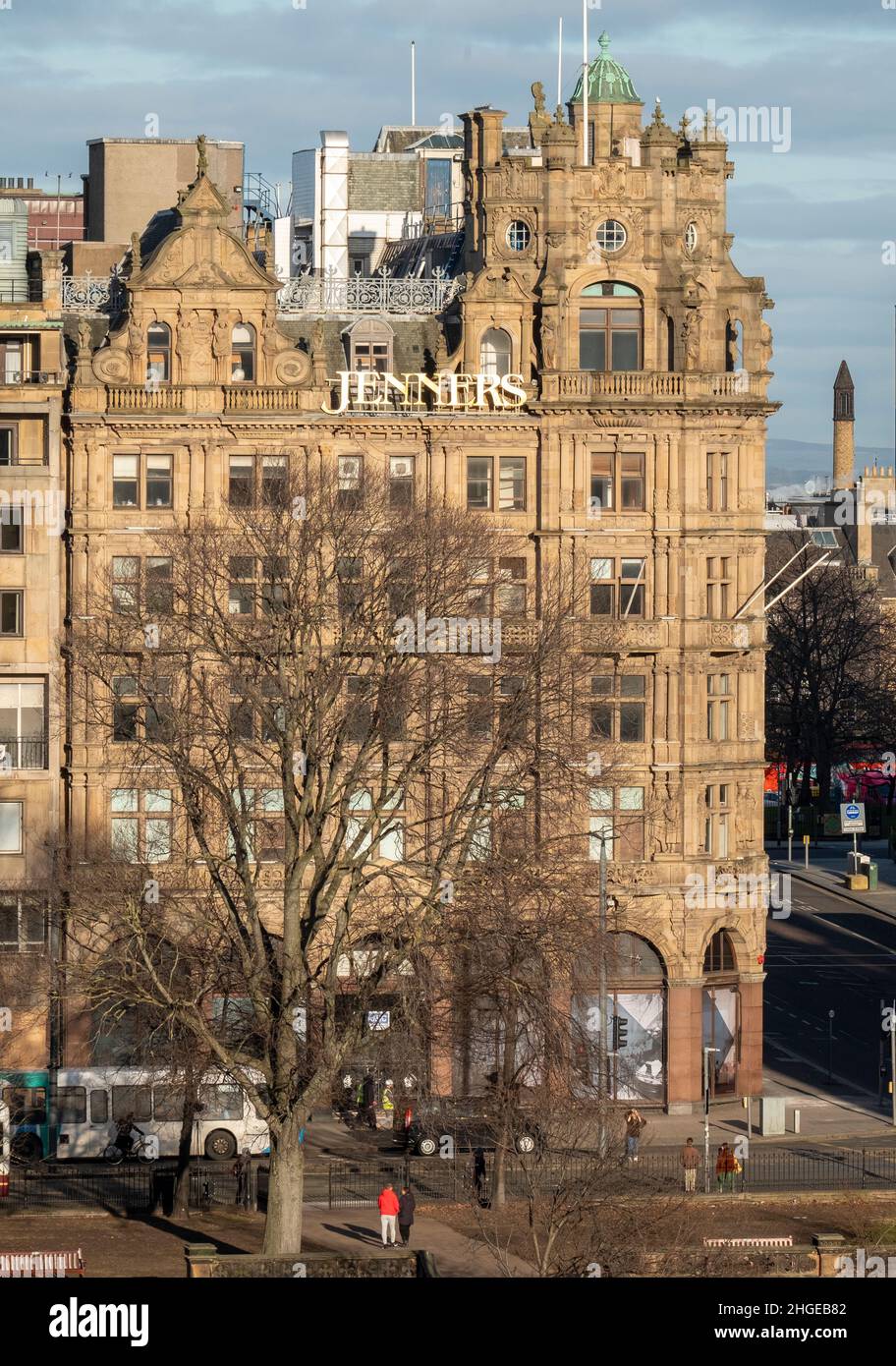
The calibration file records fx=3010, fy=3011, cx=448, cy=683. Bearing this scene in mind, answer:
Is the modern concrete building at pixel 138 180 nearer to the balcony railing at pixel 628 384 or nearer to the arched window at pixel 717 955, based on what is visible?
the balcony railing at pixel 628 384

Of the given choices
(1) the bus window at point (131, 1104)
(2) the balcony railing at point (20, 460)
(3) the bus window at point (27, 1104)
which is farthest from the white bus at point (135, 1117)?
(2) the balcony railing at point (20, 460)

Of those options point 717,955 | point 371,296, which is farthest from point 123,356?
point 717,955

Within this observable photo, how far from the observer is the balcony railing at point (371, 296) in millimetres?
101500

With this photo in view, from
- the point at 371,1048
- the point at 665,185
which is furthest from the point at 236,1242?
the point at 665,185

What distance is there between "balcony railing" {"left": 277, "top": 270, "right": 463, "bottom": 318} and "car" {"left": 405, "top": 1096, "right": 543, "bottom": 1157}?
88.6 ft

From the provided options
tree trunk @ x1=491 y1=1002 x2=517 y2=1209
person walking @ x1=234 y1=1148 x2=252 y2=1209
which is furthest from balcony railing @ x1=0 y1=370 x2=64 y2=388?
tree trunk @ x1=491 y1=1002 x2=517 y2=1209

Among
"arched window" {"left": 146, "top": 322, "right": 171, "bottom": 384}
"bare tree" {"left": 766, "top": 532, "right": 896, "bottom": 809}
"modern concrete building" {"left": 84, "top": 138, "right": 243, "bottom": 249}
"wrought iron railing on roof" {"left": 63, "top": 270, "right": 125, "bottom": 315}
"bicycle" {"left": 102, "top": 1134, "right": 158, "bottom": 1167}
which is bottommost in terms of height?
"bicycle" {"left": 102, "top": 1134, "right": 158, "bottom": 1167}

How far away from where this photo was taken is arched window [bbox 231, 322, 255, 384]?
98.0m

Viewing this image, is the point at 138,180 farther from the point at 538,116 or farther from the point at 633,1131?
the point at 633,1131

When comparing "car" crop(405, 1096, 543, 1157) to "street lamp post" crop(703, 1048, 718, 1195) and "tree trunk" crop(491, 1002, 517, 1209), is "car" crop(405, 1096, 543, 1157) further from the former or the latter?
"street lamp post" crop(703, 1048, 718, 1195)

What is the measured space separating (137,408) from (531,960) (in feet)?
83.0

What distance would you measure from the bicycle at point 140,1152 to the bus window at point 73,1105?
1.49m
